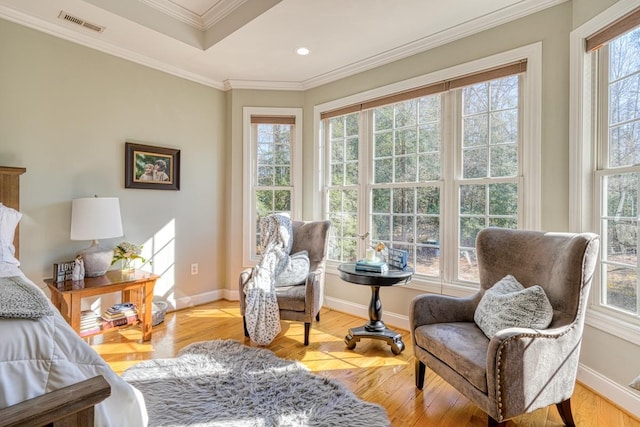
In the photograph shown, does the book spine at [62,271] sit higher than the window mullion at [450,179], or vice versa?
the window mullion at [450,179]

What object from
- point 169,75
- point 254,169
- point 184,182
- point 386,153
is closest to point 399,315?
point 386,153

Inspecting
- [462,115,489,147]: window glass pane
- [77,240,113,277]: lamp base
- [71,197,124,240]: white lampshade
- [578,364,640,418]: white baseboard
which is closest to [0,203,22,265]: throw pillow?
[71,197,124,240]: white lampshade

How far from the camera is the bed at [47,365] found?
0.89 meters

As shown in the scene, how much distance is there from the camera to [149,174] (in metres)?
3.31

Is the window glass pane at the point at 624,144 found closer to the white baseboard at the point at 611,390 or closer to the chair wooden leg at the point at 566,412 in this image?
the white baseboard at the point at 611,390

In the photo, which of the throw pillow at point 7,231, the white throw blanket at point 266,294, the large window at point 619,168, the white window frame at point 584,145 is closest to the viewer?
the large window at point 619,168

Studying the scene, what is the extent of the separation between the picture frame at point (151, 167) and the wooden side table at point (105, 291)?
0.91 m

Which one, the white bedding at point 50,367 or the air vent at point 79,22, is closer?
the white bedding at point 50,367

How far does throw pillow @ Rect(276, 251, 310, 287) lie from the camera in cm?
289

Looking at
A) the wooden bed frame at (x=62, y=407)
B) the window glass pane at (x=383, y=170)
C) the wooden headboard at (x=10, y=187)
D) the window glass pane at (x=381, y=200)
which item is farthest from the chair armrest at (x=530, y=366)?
the wooden headboard at (x=10, y=187)

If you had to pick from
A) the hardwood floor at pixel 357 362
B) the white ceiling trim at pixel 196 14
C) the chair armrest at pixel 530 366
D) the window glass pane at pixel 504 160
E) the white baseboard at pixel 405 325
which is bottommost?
the hardwood floor at pixel 357 362

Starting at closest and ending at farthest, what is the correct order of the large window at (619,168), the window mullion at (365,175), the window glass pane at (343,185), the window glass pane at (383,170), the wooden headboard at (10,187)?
the large window at (619,168), the wooden headboard at (10,187), the window glass pane at (383,170), the window mullion at (365,175), the window glass pane at (343,185)

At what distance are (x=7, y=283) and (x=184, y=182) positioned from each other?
8.41 feet

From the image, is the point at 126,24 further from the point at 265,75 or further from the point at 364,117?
the point at 364,117
